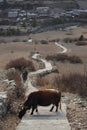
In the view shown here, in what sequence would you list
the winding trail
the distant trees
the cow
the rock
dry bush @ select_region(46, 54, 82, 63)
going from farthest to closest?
the distant trees < dry bush @ select_region(46, 54, 82, 63) < the cow < the rock < the winding trail

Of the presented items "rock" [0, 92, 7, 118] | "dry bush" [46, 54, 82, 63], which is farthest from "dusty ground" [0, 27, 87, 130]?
"dry bush" [46, 54, 82, 63]

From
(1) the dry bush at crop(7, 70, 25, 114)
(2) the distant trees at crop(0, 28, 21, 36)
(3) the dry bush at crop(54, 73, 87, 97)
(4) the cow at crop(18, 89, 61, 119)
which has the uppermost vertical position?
(4) the cow at crop(18, 89, 61, 119)

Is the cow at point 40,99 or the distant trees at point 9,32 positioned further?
the distant trees at point 9,32

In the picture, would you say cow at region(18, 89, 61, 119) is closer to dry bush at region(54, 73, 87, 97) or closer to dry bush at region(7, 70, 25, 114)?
dry bush at region(7, 70, 25, 114)

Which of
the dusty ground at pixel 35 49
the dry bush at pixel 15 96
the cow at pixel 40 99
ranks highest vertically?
the cow at pixel 40 99

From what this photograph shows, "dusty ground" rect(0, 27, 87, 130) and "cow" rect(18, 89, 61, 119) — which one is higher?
"cow" rect(18, 89, 61, 119)

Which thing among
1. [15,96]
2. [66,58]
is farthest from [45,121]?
[66,58]

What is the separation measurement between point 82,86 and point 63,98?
1912mm

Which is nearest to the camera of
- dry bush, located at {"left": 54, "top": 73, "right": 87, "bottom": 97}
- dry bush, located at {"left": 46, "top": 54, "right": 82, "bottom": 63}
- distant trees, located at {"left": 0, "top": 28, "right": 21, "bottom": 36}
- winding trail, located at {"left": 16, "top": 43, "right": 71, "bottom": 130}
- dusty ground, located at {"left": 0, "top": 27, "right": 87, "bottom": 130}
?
winding trail, located at {"left": 16, "top": 43, "right": 71, "bottom": 130}

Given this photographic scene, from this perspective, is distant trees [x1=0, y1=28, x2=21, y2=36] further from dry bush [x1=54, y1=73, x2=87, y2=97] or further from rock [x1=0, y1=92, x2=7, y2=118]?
rock [x1=0, y1=92, x2=7, y2=118]

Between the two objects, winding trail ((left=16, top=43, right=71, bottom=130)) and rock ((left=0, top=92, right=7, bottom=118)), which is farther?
rock ((left=0, top=92, right=7, bottom=118))

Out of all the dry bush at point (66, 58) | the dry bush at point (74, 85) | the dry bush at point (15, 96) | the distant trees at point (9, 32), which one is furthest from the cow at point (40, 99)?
the distant trees at point (9, 32)

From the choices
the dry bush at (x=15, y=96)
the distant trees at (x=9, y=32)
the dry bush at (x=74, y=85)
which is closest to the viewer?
the dry bush at (x=15, y=96)

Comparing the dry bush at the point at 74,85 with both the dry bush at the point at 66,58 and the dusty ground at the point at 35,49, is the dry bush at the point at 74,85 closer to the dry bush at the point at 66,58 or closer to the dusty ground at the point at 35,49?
the dusty ground at the point at 35,49
